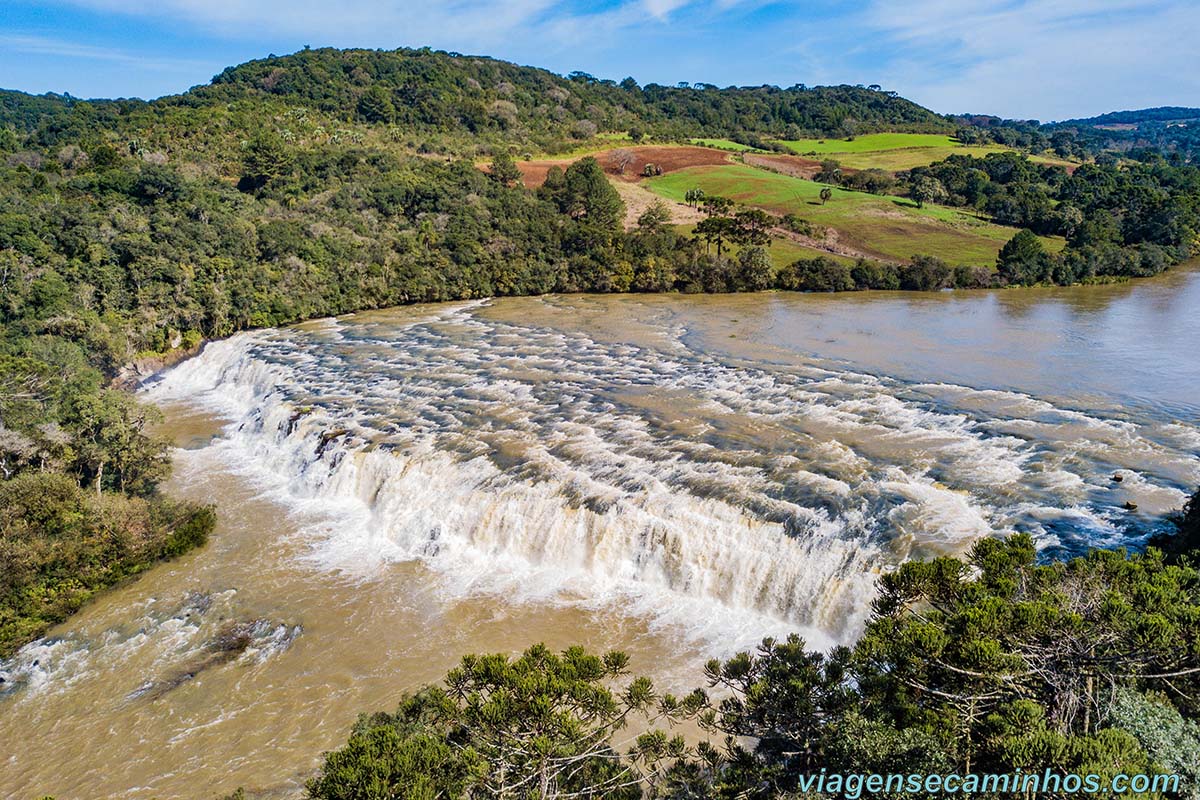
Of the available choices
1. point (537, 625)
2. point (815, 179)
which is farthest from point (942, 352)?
point (815, 179)

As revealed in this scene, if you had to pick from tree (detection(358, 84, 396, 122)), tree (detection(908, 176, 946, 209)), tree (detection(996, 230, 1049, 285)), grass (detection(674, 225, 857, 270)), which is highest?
tree (detection(358, 84, 396, 122))

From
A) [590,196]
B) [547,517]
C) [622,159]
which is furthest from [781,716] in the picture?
[622,159]

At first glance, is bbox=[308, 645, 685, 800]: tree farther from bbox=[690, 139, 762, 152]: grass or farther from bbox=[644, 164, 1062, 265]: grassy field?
bbox=[690, 139, 762, 152]: grass

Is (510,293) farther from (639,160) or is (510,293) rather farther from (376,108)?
(376,108)

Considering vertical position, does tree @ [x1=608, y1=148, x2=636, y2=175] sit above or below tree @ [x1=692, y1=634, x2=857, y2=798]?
above

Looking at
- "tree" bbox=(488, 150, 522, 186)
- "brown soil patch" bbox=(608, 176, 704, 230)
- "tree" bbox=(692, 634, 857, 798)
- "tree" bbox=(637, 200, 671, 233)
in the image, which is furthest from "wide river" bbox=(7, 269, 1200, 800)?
"tree" bbox=(488, 150, 522, 186)

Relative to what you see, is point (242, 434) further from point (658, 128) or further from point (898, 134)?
point (898, 134)

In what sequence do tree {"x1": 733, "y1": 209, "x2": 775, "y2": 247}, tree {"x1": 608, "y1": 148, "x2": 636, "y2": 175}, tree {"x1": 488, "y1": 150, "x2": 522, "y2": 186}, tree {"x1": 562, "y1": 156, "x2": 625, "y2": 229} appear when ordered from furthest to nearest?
tree {"x1": 608, "y1": 148, "x2": 636, "y2": 175}
tree {"x1": 488, "y1": 150, "x2": 522, "y2": 186}
tree {"x1": 562, "y1": 156, "x2": 625, "y2": 229}
tree {"x1": 733, "y1": 209, "x2": 775, "y2": 247}
